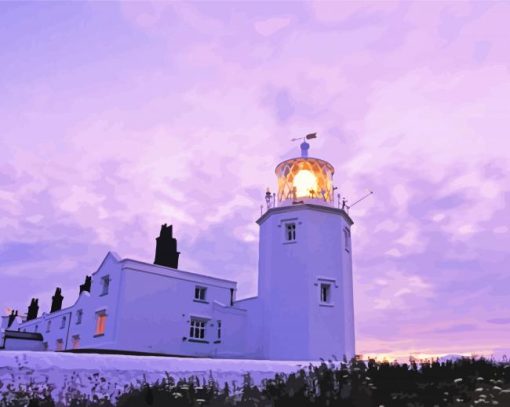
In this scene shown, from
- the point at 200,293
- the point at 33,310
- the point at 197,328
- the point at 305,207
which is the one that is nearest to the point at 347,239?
the point at 305,207

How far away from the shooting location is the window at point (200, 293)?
33.2 m

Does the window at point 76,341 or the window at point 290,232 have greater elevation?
the window at point 290,232

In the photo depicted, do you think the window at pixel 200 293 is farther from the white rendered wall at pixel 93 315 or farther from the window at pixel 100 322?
the window at pixel 100 322

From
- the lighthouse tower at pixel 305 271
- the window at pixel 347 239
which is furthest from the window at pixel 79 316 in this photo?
the window at pixel 347 239

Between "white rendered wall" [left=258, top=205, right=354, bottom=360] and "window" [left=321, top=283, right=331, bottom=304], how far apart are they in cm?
25

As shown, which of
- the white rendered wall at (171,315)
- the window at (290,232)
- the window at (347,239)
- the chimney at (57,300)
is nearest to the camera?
the white rendered wall at (171,315)

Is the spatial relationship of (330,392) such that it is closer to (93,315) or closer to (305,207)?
(305,207)

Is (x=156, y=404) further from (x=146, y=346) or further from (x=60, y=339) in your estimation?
(x=60, y=339)

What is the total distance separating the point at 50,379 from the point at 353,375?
5.78 m

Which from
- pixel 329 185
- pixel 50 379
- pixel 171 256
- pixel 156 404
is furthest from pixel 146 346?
pixel 156 404

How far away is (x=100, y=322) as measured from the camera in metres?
32.4

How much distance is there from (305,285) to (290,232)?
3402 millimetres

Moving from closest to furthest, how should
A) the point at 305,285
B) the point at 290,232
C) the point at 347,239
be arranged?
the point at 305,285, the point at 290,232, the point at 347,239

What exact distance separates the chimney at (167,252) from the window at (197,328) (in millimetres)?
4815
